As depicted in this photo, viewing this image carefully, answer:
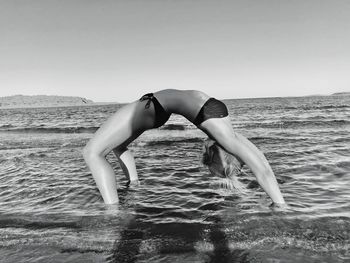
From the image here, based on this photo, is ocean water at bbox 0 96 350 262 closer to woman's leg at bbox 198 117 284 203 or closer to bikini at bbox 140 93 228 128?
woman's leg at bbox 198 117 284 203

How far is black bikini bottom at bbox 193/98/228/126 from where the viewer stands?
4.28 metres

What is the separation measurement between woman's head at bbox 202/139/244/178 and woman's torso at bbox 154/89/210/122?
0.57m

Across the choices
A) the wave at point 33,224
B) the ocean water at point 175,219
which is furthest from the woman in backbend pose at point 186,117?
the wave at point 33,224

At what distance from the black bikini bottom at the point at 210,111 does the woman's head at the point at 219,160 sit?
498 mm

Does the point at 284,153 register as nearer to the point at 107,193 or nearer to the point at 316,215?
the point at 316,215

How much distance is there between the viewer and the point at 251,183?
6.36m

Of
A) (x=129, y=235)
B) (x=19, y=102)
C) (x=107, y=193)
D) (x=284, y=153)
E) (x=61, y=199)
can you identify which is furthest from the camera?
(x=19, y=102)

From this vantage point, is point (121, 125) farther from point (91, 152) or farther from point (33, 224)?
point (33, 224)

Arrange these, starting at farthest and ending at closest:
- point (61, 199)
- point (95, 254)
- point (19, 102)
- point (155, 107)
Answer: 1. point (19, 102)
2. point (61, 199)
3. point (155, 107)
4. point (95, 254)

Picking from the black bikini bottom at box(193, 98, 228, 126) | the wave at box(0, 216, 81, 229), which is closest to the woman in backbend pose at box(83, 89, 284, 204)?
the black bikini bottom at box(193, 98, 228, 126)

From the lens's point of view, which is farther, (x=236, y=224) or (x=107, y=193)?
(x=107, y=193)

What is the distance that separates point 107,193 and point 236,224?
197 centimetres

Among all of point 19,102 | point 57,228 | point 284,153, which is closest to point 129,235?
point 57,228

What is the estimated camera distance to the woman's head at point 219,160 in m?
4.65
